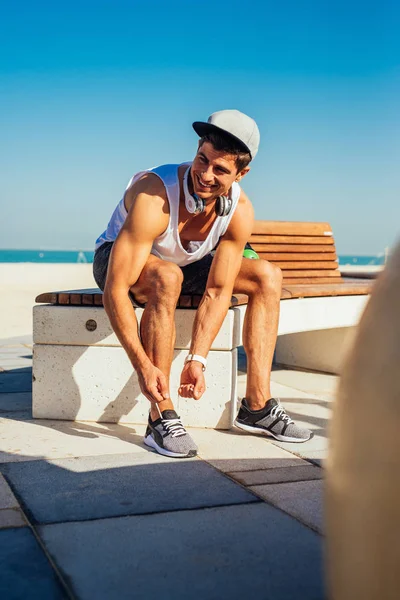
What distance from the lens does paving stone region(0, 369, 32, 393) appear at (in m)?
4.71

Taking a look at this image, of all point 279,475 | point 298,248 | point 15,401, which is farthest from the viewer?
point 298,248

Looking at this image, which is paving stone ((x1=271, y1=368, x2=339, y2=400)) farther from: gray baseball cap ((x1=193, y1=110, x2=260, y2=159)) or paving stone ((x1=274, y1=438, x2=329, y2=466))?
gray baseball cap ((x1=193, y1=110, x2=260, y2=159))

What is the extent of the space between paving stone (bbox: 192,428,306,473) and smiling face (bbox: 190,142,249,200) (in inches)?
46.7

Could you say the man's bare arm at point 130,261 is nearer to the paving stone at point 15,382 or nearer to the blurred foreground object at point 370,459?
the paving stone at point 15,382

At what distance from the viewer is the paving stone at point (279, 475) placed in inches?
A: 113

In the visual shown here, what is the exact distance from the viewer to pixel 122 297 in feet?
11.4

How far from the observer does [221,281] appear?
3674 millimetres

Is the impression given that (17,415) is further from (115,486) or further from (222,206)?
(222,206)

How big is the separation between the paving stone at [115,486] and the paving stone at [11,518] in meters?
0.04

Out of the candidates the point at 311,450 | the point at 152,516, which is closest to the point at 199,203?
the point at 311,450

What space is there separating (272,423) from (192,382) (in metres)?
0.53

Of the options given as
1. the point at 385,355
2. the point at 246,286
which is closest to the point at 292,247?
the point at 246,286

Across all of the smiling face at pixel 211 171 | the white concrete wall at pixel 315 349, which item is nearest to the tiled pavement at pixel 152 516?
the smiling face at pixel 211 171

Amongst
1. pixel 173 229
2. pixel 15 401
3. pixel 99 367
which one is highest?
pixel 173 229
